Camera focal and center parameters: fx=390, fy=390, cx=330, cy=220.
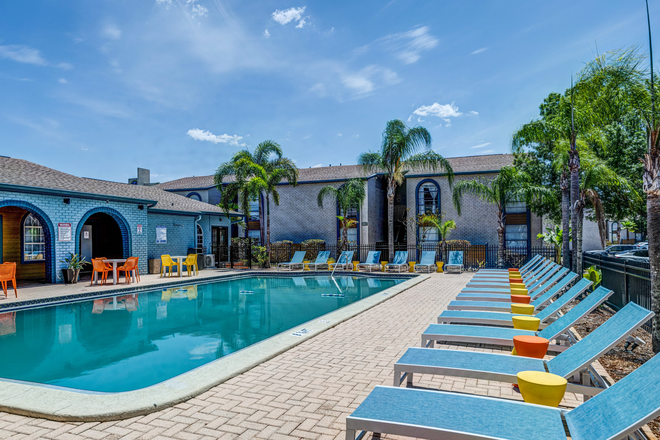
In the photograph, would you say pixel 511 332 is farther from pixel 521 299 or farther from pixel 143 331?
pixel 143 331

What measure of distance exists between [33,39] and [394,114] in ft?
50.1

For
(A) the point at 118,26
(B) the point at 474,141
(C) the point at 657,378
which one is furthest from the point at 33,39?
(B) the point at 474,141

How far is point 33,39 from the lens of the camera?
1456 cm

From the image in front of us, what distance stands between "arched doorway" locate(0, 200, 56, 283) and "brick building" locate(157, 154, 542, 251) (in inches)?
437

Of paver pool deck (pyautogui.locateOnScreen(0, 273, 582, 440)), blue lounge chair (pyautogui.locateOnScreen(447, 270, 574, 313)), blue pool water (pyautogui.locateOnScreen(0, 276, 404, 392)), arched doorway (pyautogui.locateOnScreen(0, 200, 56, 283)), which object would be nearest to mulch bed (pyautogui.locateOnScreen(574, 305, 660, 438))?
blue lounge chair (pyautogui.locateOnScreen(447, 270, 574, 313))

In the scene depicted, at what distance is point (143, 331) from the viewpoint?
8.02 metres

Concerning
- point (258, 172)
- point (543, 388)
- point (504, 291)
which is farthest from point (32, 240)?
point (543, 388)

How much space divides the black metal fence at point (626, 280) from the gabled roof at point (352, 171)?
45.9 ft

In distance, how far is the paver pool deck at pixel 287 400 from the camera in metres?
3.16

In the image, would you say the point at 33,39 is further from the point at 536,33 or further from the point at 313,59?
the point at 536,33

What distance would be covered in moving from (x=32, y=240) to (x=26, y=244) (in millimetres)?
255

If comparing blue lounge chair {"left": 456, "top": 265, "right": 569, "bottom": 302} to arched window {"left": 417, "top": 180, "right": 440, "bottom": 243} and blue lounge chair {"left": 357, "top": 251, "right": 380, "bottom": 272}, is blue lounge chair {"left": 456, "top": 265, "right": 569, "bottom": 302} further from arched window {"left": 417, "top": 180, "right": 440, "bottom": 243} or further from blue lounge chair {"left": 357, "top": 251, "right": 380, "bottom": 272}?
arched window {"left": 417, "top": 180, "right": 440, "bottom": 243}

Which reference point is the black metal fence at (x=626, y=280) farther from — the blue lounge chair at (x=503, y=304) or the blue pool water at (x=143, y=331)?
the blue pool water at (x=143, y=331)

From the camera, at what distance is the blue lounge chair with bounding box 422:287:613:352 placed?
4.28m
